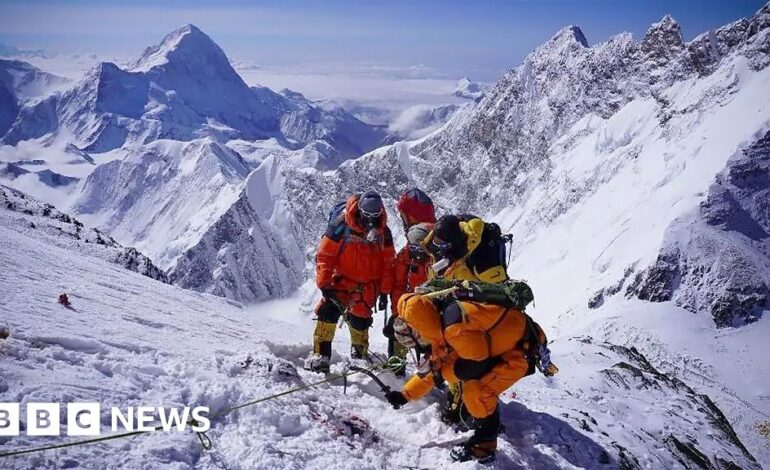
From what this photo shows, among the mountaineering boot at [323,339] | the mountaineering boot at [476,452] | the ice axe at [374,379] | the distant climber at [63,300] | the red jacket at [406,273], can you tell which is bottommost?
the mountaineering boot at [476,452]

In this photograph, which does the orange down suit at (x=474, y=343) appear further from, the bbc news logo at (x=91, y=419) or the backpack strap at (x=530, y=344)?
the bbc news logo at (x=91, y=419)

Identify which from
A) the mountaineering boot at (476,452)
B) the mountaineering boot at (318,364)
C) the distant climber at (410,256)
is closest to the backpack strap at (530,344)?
the mountaineering boot at (476,452)

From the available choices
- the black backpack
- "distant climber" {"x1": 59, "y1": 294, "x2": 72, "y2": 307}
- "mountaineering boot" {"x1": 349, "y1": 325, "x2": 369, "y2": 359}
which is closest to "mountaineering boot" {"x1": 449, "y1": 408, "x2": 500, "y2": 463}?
the black backpack

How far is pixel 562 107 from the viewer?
146 m

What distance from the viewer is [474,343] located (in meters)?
6.00

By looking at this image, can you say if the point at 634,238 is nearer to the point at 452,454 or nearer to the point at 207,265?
the point at 452,454

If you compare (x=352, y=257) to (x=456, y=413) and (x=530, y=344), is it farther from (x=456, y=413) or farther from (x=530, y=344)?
(x=530, y=344)

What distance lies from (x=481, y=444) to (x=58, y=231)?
1920 cm

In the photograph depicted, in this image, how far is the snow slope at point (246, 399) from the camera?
5160 mm

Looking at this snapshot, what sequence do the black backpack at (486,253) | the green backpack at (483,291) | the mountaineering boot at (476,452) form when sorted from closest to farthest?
1. the green backpack at (483,291)
2. the mountaineering boot at (476,452)
3. the black backpack at (486,253)

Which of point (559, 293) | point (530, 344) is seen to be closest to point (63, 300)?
point (530, 344)

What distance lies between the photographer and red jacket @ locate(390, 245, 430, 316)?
9.10m

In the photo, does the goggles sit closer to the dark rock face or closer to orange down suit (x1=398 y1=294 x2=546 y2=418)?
orange down suit (x1=398 y1=294 x2=546 y2=418)

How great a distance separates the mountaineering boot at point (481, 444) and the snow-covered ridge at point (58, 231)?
15.5m
